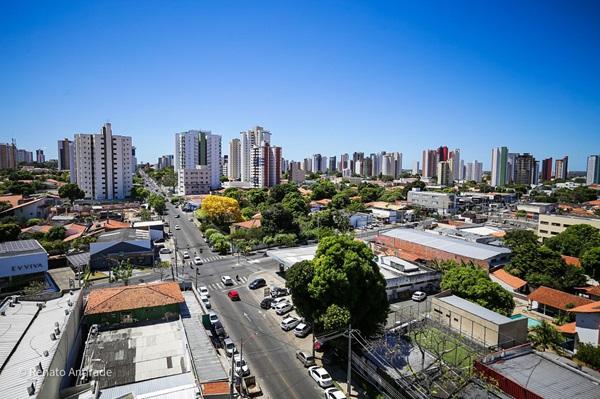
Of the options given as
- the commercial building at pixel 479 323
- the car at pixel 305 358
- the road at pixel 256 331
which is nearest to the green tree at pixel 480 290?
the commercial building at pixel 479 323

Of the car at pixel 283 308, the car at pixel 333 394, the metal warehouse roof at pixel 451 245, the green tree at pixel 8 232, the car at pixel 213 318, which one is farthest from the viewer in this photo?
the green tree at pixel 8 232

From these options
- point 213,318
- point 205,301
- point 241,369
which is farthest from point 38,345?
point 205,301

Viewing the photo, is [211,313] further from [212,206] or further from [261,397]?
[212,206]

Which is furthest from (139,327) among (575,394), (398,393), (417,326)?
(575,394)

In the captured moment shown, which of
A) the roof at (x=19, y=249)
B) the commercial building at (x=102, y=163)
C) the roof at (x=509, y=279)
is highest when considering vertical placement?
the commercial building at (x=102, y=163)

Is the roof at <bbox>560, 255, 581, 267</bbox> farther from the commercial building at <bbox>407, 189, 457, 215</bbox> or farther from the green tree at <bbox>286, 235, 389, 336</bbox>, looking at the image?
the commercial building at <bbox>407, 189, 457, 215</bbox>

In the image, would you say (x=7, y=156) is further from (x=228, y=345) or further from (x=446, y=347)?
(x=446, y=347)

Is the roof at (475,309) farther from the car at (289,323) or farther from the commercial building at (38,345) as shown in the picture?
the commercial building at (38,345)
